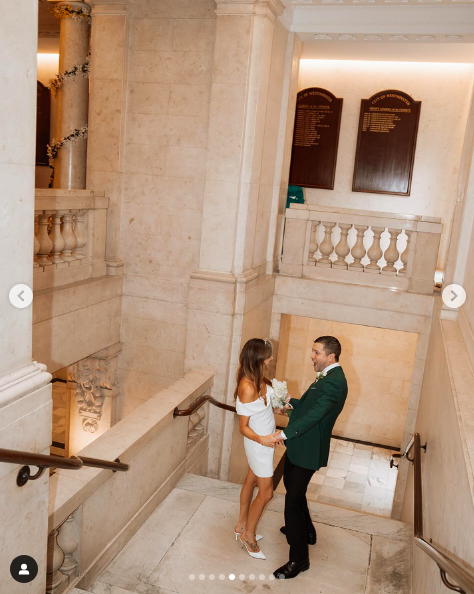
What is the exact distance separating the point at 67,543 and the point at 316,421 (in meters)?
1.85

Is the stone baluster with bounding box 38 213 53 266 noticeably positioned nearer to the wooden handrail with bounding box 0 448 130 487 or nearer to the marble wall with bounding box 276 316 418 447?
the wooden handrail with bounding box 0 448 130 487

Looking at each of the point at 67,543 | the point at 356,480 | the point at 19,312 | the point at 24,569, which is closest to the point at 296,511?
the point at 67,543

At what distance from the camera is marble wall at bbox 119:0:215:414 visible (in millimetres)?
6566

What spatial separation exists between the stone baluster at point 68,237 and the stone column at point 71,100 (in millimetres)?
1408

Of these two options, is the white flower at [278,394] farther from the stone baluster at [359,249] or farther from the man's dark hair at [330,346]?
the stone baluster at [359,249]

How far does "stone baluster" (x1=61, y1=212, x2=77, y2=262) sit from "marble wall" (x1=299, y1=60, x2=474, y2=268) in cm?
482

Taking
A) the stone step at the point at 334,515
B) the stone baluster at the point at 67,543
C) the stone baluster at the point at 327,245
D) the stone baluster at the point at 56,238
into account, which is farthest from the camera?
the stone baluster at the point at 327,245

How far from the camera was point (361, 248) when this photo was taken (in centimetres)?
754

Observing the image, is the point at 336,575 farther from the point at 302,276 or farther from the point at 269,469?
the point at 302,276

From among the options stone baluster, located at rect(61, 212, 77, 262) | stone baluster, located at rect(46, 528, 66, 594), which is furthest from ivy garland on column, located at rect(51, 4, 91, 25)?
stone baluster, located at rect(46, 528, 66, 594)

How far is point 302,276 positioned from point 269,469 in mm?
3925

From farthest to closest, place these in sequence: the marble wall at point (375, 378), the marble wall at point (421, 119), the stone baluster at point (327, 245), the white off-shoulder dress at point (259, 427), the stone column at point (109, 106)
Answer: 1. the marble wall at point (375, 378)
2. the marble wall at point (421, 119)
3. the stone baluster at point (327, 245)
4. the stone column at point (109, 106)
5. the white off-shoulder dress at point (259, 427)

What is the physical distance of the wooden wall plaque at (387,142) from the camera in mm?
9039

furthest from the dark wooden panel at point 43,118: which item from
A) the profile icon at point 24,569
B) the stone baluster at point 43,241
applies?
the profile icon at point 24,569
